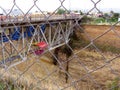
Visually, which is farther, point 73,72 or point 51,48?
point 73,72

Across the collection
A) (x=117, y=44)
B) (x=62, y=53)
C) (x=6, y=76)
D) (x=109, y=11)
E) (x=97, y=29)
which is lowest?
(x=62, y=53)

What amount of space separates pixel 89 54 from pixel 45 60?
1706mm

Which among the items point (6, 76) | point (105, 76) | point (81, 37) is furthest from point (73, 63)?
point (6, 76)

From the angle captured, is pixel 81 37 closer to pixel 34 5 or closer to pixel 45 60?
pixel 45 60

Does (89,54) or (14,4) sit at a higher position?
(14,4)

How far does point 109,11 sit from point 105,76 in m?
6.13

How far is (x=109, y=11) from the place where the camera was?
0.71 m

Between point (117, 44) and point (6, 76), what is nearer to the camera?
point (6, 76)

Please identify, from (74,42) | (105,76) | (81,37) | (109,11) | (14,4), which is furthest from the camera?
(74,42)

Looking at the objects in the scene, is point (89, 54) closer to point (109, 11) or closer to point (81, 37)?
point (81, 37)

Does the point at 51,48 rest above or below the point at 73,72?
above

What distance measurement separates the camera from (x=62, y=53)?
10039 millimetres

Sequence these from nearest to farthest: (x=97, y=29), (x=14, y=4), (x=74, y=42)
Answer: (x=14, y=4)
(x=97, y=29)
(x=74, y=42)

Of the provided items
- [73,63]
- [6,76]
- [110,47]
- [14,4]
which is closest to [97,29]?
[110,47]
